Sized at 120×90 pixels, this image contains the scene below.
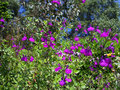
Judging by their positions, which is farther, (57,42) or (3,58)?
(3,58)

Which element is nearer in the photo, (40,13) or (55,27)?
(55,27)

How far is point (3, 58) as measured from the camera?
3.13 m

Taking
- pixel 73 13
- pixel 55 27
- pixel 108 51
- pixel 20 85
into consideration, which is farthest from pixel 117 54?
pixel 20 85

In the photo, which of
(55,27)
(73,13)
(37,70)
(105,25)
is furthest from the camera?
(105,25)

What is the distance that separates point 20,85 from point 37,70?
1.05 ft

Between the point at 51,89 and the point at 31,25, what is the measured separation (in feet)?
5.62

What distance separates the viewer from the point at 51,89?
2.63 meters

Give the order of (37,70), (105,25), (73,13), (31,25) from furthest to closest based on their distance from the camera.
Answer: (105,25) < (73,13) < (31,25) < (37,70)

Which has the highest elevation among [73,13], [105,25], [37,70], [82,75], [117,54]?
[73,13]

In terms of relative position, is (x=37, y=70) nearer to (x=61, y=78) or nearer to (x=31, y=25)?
(x=61, y=78)

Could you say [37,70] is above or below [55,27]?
below

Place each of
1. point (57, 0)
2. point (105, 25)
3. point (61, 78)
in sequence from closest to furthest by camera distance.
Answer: point (61, 78)
point (57, 0)
point (105, 25)

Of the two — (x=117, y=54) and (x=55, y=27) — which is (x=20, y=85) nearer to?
(x=55, y=27)

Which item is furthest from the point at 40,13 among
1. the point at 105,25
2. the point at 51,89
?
the point at 105,25
